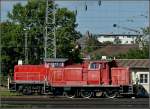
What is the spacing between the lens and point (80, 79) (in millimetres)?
40594

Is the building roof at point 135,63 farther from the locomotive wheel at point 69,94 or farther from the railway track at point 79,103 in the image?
the railway track at point 79,103

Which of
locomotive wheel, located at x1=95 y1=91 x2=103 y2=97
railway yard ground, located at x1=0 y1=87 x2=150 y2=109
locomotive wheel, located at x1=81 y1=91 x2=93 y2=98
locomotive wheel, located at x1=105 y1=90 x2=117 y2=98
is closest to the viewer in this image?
railway yard ground, located at x1=0 y1=87 x2=150 y2=109

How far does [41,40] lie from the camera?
66875 mm

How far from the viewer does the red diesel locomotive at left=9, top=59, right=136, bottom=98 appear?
40.0m

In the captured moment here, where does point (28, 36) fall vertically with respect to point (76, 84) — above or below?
above

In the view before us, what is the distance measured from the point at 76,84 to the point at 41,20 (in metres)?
A: 29.1

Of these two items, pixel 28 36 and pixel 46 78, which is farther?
pixel 28 36

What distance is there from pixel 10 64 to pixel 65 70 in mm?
28016

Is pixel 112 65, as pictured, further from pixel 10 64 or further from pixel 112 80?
pixel 10 64

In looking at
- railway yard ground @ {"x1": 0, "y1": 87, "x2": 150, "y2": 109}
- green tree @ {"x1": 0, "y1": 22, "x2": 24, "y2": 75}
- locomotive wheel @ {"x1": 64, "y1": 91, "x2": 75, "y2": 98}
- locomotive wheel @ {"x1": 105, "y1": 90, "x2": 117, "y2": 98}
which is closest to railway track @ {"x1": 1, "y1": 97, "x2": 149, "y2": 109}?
railway yard ground @ {"x1": 0, "y1": 87, "x2": 150, "y2": 109}

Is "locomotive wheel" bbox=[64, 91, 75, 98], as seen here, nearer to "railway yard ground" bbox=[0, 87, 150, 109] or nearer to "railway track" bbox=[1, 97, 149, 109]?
"railway yard ground" bbox=[0, 87, 150, 109]

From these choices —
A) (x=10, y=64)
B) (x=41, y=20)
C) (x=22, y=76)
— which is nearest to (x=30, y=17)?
(x=41, y=20)

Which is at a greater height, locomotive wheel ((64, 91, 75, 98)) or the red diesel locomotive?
the red diesel locomotive

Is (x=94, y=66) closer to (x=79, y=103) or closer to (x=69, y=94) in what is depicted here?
(x=69, y=94)
